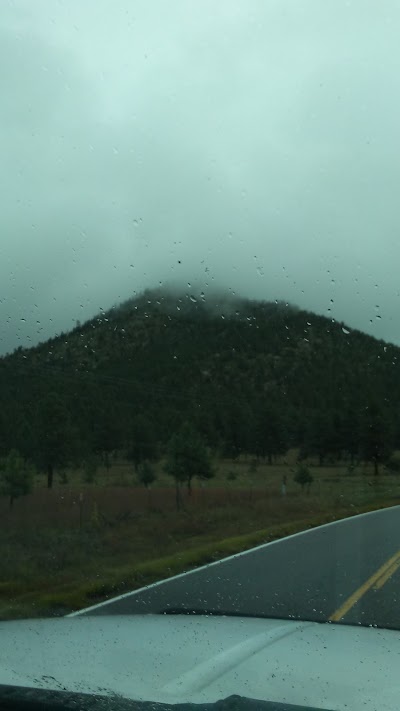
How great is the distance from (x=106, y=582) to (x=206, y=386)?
17797 mm

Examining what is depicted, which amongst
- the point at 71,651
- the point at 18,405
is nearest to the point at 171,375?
the point at 18,405

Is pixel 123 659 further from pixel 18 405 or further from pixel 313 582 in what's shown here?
pixel 18 405

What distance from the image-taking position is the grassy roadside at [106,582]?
9.90m

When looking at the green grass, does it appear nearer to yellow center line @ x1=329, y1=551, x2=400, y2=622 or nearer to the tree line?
the tree line

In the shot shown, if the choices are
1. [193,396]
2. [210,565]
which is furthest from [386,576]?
[193,396]

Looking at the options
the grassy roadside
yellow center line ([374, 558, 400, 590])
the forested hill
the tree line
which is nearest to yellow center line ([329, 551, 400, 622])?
yellow center line ([374, 558, 400, 590])

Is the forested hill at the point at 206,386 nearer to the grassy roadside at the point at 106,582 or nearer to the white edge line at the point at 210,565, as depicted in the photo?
the white edge line at the point at 210,565

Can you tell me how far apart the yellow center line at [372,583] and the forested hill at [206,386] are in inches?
259

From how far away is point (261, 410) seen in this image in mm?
27984

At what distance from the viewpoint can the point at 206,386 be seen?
29203 mm

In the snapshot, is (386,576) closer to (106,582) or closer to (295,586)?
(295,586)

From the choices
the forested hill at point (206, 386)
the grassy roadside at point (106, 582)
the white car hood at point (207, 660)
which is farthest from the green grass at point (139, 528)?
the white car hood at point (207, 660)

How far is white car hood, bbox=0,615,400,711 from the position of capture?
10.5 ft

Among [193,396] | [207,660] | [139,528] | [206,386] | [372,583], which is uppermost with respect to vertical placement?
[206,386]
